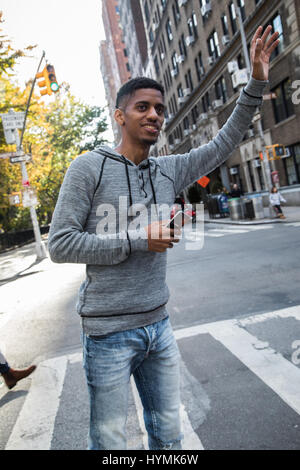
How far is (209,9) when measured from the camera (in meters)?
30.3

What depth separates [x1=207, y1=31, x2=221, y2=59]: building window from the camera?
3094 centimetres

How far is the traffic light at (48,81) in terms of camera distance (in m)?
14.0

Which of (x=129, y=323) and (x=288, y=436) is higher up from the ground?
(x=129, y=323)

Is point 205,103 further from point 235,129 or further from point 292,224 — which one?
point 235,129


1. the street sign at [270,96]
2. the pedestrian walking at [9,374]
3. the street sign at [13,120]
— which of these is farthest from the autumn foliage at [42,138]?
the pedestrian walking at [9,374]

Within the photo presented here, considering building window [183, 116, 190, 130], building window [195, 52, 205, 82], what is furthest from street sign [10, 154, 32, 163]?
building window [183, 116, 190, 130]

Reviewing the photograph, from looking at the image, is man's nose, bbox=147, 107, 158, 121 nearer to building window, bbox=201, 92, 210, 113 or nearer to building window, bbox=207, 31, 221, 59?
building window, bbox=207, 31, 221, 59

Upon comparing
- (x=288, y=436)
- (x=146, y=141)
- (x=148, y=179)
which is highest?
(x=146, y=141)

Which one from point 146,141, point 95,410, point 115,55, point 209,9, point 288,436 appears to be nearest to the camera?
point 95,410

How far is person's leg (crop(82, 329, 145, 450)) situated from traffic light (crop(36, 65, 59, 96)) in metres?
13.9

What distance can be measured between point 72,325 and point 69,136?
40.9 metres

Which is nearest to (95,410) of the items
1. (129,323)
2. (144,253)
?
(129,323)

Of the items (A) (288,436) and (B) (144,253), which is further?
(A) (288,436)
